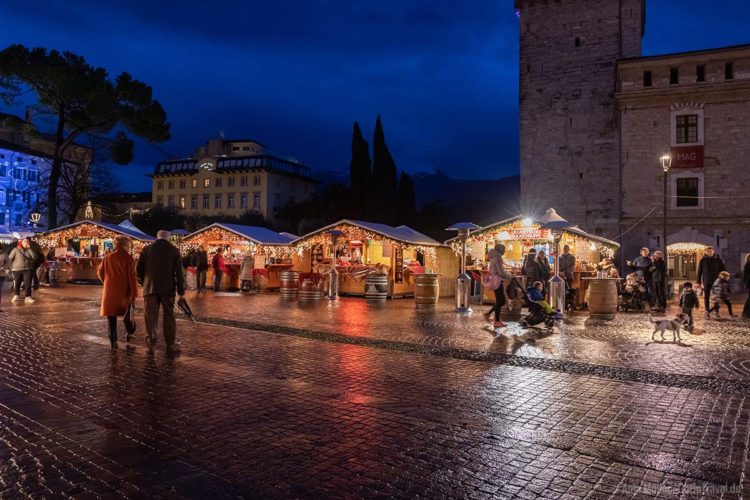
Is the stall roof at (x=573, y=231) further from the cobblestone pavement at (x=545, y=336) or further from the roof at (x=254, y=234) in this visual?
the roof at (x=254, y=234)

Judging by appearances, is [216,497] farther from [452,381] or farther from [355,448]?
[452,381]

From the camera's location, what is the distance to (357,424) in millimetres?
4668

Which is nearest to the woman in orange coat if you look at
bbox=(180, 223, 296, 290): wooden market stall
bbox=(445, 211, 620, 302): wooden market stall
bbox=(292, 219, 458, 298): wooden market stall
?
bbox=(292, 219, 458, 298): wooden market stall

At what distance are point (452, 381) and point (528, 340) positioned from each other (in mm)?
3451

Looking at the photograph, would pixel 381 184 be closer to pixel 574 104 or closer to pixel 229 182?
pixel 574 104

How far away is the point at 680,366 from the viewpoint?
7.21m

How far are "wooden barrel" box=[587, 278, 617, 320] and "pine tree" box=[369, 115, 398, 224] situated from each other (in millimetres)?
33466

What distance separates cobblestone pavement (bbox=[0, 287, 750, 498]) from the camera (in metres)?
3.48

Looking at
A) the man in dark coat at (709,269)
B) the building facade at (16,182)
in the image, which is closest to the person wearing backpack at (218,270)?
the man in dark coat at (709,269)

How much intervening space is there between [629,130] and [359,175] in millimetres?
23321

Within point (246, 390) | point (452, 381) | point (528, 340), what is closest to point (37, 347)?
point (246, 390)

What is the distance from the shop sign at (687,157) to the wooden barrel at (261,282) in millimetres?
20852

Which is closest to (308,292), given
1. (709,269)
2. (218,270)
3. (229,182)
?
(218,270)

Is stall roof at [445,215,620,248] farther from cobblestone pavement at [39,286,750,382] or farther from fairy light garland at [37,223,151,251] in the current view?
fairy light garland at [37,223,151,251]
